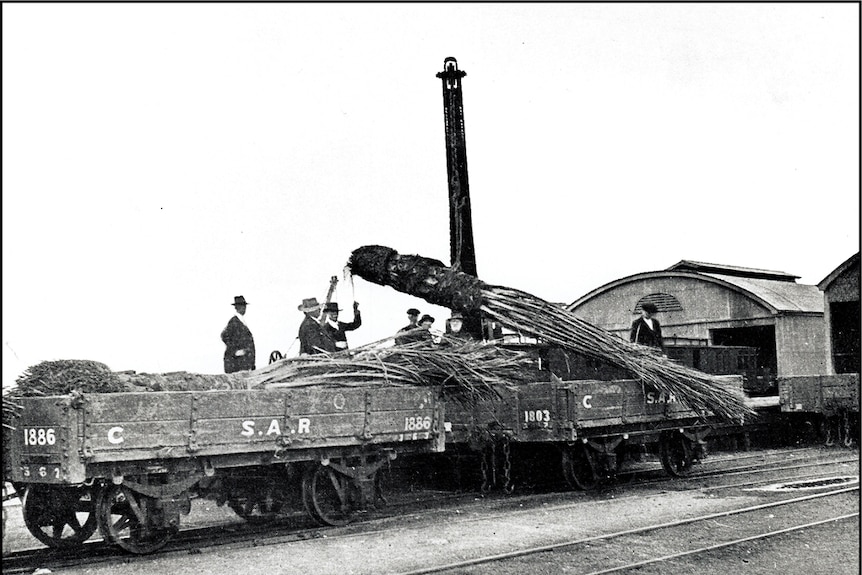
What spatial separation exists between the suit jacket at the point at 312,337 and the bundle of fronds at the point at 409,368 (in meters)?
0.91

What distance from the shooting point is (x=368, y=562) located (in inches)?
298

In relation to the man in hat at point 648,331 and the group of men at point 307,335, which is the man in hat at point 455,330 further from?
the man in hat at point 648,331

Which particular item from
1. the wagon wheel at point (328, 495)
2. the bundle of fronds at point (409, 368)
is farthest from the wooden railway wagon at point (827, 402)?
the wagon wheel at point (328, 495)

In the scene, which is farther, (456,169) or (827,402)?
(827,402)

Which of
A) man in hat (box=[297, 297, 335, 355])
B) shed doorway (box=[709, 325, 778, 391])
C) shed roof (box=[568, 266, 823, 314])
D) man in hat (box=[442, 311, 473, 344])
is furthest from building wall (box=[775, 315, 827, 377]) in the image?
man in hat (box=[297, 297, 335, 355])

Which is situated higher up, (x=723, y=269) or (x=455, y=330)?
(x=723, y=269)

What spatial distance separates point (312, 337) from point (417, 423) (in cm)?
181

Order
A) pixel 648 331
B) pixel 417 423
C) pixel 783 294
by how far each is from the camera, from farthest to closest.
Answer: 1. pixel 783 294
2. pixel 648 331
3. pixel 417 423

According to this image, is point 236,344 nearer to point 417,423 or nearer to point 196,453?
point 417,423

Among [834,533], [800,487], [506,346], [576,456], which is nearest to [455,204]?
[506,346]

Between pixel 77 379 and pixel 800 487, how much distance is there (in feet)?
29.5

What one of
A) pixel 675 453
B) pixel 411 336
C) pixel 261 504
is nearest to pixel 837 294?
pixel 675 453

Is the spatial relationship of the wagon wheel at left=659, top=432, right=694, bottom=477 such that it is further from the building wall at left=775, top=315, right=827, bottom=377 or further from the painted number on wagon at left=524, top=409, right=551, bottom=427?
the building wall at left=775, top=315, right=827, bottom=377

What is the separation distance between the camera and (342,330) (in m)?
11.6
